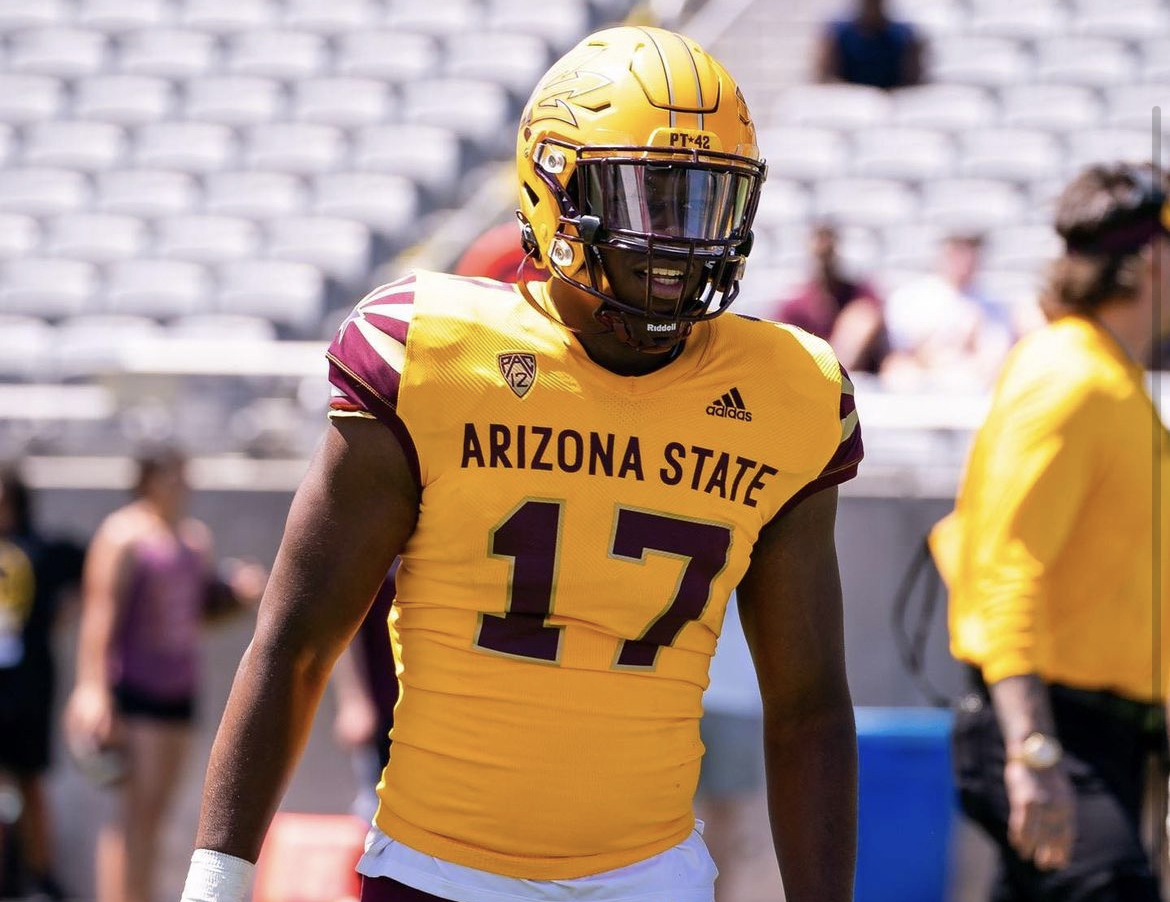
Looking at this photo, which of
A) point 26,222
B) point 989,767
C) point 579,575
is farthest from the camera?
point 26,222

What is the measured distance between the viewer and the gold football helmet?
217 cm

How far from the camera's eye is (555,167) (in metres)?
2.24

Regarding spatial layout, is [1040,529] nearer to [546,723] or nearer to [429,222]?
[546,723]

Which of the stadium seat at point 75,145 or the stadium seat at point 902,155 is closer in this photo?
the stadium seat at point 902,155

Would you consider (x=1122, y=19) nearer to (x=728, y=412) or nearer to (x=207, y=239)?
(x=207, y=239)

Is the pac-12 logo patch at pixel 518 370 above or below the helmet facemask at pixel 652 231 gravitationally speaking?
below

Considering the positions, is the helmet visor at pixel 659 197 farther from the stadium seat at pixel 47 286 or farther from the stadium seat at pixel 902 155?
the stadium seat at pixel 902 155

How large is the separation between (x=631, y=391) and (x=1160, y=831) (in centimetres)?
276

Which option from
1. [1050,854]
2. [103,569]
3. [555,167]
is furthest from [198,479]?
[555,167]

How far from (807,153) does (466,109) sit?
1.94 metres

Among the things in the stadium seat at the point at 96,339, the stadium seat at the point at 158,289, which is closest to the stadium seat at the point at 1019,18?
the stadium seat at the point at 158,289

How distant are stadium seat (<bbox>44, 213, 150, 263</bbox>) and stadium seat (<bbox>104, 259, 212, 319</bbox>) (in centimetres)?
27

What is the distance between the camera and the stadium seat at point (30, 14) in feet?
36.1

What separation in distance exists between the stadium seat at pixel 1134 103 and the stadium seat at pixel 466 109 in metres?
3.33
